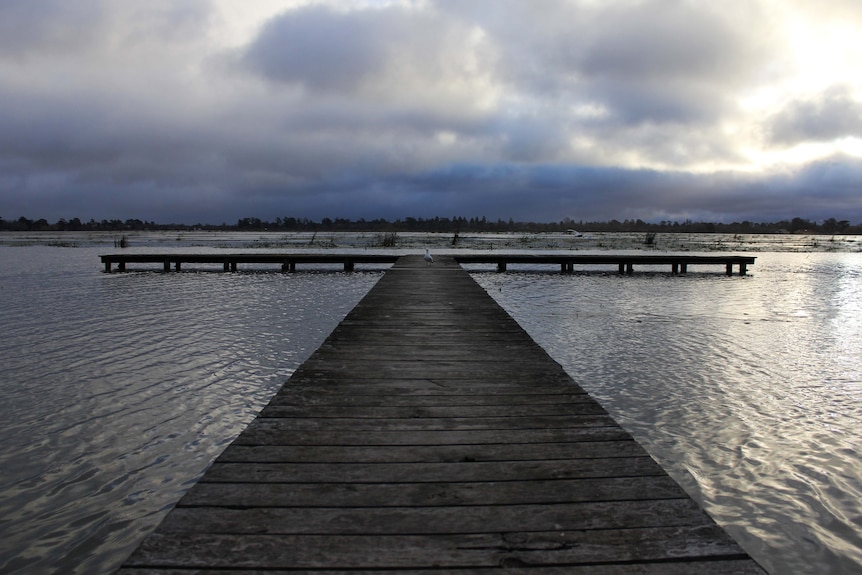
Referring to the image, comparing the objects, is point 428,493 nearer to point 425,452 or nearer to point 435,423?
point 425,452

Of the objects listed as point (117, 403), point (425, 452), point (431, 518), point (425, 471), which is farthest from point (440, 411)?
point (117, 403)

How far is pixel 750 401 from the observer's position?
20.0 feet

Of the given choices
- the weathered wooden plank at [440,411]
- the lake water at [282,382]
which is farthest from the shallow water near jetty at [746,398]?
the weathered wooden plank at [440,411]

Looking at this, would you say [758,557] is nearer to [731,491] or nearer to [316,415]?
[731,491]

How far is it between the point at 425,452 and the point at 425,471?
26cm

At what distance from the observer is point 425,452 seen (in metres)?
3.10

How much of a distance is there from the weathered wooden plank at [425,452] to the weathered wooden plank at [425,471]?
0.18 feet

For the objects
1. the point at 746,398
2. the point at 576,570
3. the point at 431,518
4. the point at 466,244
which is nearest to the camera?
the point at 576,570

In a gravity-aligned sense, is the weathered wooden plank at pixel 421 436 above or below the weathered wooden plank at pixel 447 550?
above

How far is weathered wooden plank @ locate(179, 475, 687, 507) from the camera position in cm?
249

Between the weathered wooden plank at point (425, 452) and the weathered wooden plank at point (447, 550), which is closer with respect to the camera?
the weathered wooden plank at point (447, 550)

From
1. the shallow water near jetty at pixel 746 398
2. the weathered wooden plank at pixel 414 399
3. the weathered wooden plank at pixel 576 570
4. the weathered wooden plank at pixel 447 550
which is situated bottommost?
the shallow water near jetty at pixel 746 398

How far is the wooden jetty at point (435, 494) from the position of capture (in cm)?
205

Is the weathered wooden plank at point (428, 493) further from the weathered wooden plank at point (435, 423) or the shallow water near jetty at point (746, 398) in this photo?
the shallow water near jetty at point (746, 398)
